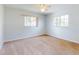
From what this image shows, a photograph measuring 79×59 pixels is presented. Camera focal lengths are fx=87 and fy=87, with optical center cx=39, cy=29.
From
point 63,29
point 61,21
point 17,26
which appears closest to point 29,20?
point 17,26

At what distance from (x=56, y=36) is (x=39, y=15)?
598mm

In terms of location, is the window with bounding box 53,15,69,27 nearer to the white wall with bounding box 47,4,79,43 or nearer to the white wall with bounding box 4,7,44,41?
the white wall with bounding box 47,4,79,43

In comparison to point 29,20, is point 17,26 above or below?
below

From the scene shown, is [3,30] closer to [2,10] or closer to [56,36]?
[2,10]

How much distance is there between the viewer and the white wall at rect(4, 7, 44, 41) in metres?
1.54

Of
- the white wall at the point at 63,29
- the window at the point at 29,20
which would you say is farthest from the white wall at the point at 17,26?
the white wall at the point at 63,29

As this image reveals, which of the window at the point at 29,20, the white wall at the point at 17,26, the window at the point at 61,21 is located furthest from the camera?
the window at the point at 61,21

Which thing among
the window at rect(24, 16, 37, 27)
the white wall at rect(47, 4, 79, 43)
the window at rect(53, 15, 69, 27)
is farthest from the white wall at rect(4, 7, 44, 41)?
the window at rect(53, 15, 69, 27)

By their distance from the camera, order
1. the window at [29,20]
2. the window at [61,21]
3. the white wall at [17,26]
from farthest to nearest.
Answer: the window at [61,21]
the window at [29,20]
the white wall at [17,26]

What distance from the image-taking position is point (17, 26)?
67.1 inches

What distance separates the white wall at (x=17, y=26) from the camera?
1.54 meters

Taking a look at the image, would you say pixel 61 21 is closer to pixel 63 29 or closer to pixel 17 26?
pixel 63 29

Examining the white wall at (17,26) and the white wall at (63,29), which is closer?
the white wall at (17,26)

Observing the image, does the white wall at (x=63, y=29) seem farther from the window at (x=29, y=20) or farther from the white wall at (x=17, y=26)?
the window at (x=29, y=20)
